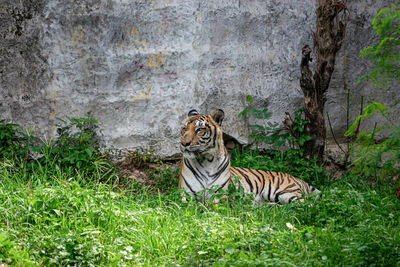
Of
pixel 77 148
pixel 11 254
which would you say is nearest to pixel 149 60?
pixel 77 148

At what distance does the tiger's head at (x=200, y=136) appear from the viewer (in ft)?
16.7

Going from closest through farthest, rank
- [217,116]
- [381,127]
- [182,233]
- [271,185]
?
[182,233] < [381,127] < [217,116] < [271,185]

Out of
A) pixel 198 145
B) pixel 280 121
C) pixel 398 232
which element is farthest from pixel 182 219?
pixel 280 121

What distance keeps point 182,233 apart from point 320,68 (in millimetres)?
3587

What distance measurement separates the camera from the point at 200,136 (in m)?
5.15

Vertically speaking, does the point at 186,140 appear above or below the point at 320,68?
below

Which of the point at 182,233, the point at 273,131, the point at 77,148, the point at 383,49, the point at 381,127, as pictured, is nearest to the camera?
the point at 182,233

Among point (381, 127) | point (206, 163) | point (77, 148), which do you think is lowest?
point (77, 148)

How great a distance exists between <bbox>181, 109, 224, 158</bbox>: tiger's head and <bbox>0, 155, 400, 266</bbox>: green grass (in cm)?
77

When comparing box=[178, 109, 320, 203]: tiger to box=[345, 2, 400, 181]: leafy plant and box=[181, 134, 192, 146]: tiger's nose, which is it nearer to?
box=[181, 134, 192, 146]: tiger's nose

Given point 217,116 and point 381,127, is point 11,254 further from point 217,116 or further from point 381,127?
point 381,127

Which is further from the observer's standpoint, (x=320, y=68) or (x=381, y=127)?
(x=320, y=68)

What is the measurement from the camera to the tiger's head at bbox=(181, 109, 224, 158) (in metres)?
5.10

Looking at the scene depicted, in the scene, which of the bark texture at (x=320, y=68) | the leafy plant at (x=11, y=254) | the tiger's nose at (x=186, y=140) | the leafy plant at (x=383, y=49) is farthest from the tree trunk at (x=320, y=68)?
the leafy plant at (x=11, y=254)
